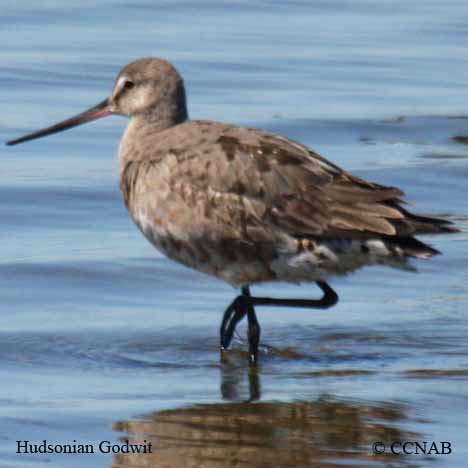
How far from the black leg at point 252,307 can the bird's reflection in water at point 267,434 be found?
27.2 inches

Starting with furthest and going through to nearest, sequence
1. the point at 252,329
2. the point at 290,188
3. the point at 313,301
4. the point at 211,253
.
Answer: the point at 313,301, the point at 252,329, the point at 211,253, the point at 290,188

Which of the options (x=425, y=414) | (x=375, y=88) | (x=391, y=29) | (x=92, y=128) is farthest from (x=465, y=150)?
(x=425, y=414)

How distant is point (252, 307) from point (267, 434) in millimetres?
1633

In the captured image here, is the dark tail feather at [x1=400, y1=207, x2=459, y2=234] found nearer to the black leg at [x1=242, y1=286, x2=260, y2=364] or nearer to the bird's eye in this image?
the black leg at [x1=242, y1=286, x2=260, y2=364]

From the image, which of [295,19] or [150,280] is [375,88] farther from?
[150,280]

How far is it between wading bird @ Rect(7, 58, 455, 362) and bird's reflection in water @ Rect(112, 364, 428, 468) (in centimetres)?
83

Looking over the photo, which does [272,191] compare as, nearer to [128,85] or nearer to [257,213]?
[257,213]

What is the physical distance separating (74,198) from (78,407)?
393cm

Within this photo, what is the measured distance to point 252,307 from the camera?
27.6ft

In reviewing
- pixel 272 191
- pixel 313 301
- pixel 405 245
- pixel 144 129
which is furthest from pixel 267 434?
pixel 144 129

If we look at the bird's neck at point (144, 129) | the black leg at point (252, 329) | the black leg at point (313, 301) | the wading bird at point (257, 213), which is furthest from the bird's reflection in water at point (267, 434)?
the bird's neck at point (144, 129)

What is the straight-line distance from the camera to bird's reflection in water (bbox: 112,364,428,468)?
6480mm

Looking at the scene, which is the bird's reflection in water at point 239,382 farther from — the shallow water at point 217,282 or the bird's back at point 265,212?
the bird's back at point 265,212

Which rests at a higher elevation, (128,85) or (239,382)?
(128,85)
